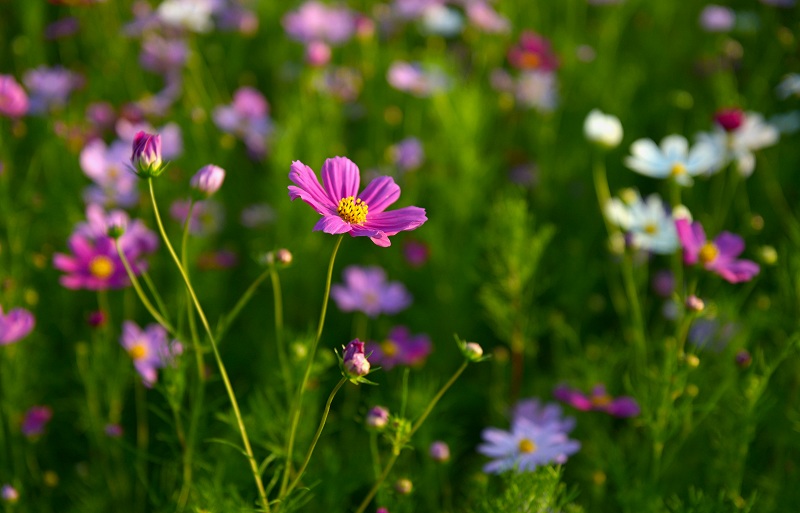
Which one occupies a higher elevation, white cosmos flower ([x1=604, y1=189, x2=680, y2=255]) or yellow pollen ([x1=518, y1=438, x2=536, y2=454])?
white cosmos flower ([x1=604, y1=189, x2=680, y2=255])

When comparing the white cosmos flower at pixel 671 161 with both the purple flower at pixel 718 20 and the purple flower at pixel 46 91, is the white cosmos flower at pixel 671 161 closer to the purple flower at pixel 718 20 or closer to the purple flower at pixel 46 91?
the purple flower at pixel 718 20

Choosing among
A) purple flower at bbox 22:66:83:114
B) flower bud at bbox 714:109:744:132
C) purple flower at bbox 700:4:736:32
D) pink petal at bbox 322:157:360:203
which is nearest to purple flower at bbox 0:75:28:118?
purple flower at bbox 22:66:83:114

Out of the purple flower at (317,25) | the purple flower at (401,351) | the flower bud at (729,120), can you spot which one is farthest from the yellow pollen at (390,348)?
the purple flower at (317,25)

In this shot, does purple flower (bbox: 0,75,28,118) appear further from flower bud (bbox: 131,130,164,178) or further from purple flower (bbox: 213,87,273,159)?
flower bud (bbox: 131,130,164,178)

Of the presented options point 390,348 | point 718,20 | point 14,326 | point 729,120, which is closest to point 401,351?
point 390,348

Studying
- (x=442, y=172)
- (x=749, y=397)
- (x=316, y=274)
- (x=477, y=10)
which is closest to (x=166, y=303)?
(x=316, y=274)
